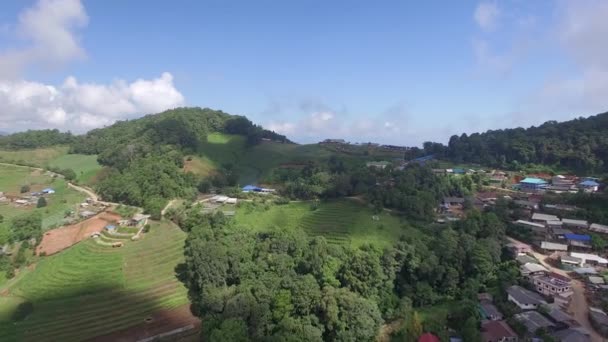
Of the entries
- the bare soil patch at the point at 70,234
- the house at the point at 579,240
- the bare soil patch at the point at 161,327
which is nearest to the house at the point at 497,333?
the house at the point at 579,240

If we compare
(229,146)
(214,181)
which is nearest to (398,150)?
(229,146)

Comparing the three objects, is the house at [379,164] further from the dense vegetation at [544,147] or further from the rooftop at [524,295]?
the rooftop at [524,295]

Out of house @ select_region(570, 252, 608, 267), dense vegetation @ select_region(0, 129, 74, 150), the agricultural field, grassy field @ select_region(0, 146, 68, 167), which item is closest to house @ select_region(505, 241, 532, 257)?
house @ select_region(570, 252, 608, 267)

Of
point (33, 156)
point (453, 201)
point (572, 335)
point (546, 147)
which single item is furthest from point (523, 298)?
point (33, 156)

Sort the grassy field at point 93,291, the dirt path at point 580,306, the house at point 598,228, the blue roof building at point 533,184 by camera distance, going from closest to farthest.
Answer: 1. the dirt path at point 580,306
2. the grassy field at point 93,291
3. the house at point 598,228
4. the blue roof building at point 533,184

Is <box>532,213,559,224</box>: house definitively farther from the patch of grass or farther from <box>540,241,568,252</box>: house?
the patch of grass

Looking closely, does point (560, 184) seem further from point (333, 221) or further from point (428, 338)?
point (428, 338)
